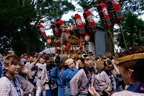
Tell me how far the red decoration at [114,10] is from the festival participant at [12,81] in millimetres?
6039

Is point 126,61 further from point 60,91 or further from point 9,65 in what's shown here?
point 60,91

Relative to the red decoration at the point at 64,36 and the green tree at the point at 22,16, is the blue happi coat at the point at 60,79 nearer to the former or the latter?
the red decoration at the point at 64,36

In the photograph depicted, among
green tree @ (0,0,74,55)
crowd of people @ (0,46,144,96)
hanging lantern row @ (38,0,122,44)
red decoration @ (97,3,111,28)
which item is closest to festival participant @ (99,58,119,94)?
crowd of people @ (0,46,144,96)

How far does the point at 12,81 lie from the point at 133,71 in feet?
6.15

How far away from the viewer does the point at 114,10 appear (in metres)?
8.12

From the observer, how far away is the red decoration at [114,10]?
315 inches

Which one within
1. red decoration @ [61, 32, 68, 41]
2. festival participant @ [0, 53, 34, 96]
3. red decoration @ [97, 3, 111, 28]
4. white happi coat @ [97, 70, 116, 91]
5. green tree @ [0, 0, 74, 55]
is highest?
green tree @ [0, 0, 74, 55]

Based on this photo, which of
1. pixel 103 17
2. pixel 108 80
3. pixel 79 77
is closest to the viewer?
pixel 79 77

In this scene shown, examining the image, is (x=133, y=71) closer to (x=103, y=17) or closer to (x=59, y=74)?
(x=59, y=74)

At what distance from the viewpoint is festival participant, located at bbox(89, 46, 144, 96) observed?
1314mm

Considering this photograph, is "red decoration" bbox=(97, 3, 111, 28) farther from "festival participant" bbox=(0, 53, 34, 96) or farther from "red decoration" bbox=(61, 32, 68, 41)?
"festival participant" bbox=(0, 53, 34, 96)

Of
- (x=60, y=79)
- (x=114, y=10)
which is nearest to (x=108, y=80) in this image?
(x=60, y=79)

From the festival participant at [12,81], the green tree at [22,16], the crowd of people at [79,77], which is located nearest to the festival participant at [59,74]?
the crowd of people at [79,77]

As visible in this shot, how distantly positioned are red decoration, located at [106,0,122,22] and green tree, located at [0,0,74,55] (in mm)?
13359
